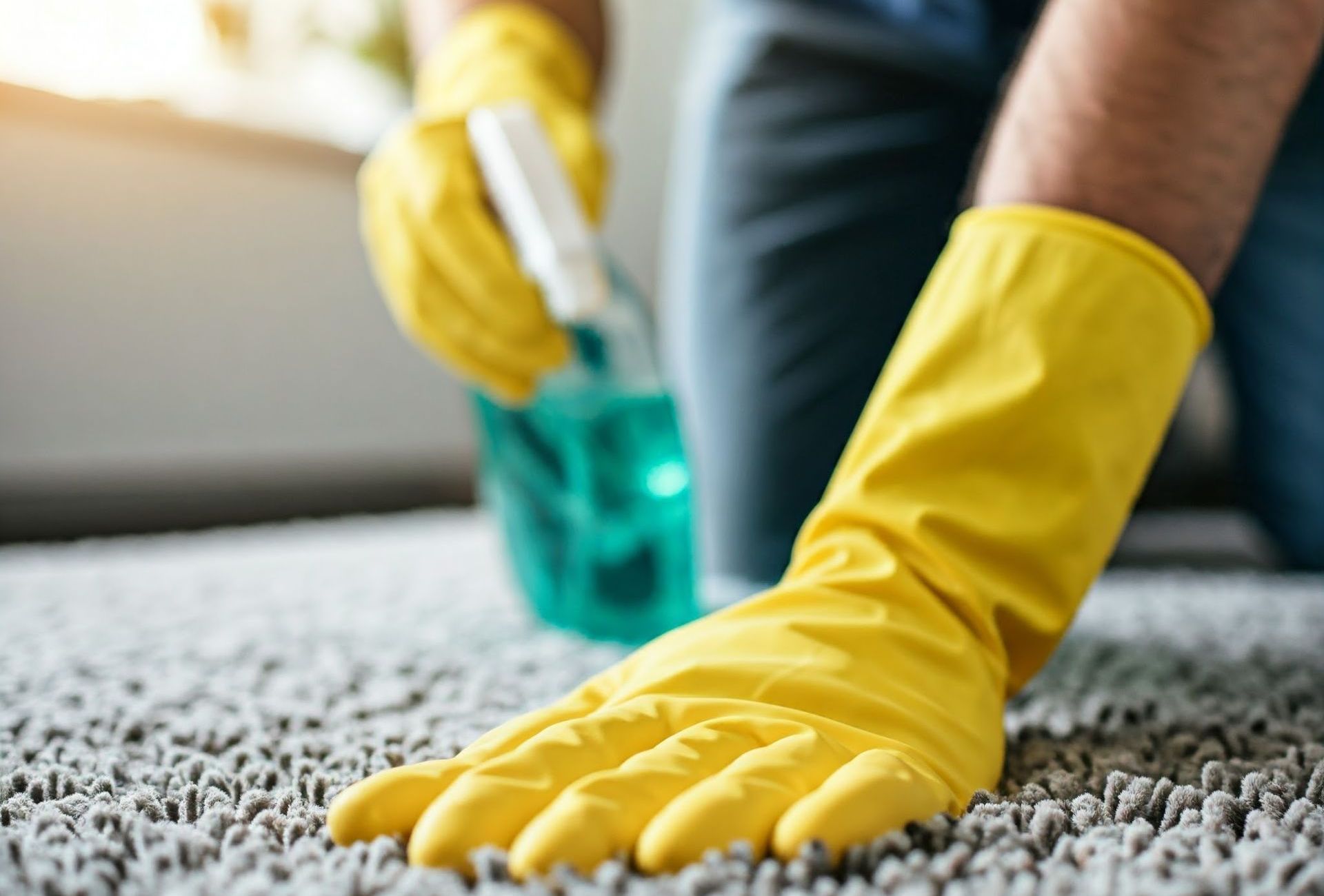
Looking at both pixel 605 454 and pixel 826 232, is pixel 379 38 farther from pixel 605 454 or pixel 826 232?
pixel 605 454

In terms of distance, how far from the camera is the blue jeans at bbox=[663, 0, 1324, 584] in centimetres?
95

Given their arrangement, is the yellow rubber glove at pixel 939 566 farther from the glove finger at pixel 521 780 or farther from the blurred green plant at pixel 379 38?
the blurred green plant at pixel 379 38

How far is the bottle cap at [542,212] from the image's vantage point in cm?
63

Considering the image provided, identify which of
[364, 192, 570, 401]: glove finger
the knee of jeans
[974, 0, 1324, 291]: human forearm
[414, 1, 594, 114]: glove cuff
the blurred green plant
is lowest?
the knee of jeans

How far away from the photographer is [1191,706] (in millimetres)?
523

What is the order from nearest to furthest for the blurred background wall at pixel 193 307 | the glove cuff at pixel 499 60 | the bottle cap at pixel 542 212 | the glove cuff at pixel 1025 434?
the glove cuff at pixel 1025 434, the bottle cap at pixel 542 212, the glove cuff at pixel 499 60, the blurred background wall at pixel 193 307

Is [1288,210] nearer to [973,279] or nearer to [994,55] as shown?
[994,55]

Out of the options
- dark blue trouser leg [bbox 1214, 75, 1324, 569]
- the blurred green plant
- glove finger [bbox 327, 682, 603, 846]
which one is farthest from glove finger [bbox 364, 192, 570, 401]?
the blurred green plant

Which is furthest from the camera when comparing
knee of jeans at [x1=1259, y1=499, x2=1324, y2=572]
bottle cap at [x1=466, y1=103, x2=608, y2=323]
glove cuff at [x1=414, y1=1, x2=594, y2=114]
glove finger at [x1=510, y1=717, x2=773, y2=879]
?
knee of jeans at [x1=1259, y1=499, x2=1324, y2=572]

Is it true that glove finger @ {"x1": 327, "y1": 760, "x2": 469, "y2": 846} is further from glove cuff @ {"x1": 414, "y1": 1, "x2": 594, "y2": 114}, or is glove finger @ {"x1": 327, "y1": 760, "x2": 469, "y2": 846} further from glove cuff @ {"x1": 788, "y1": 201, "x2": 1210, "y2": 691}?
glove cuff @ {"x1": 414, "y1": 1, "x2": 594, "y2": 114}

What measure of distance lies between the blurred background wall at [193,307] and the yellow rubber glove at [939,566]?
1.43 meters

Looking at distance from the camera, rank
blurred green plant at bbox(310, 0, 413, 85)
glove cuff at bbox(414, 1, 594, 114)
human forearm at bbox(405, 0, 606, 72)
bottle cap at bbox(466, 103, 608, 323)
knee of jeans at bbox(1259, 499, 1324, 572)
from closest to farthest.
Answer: bottle cap at bbox(466, 103, 608, 323), glove cuff at bbox(414, 1, 594, 114), human forearm at bbox(405, 0, 606, 72), knee of jeans at bbox(1259, 499, 1324, 572), blurred green plant at bbox(310, 0, 413, 85)

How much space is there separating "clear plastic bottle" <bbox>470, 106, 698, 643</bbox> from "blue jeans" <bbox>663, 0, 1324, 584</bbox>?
0.83ft

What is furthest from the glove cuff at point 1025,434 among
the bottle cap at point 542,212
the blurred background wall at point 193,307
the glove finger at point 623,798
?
the blurred background wall at point 193,307
